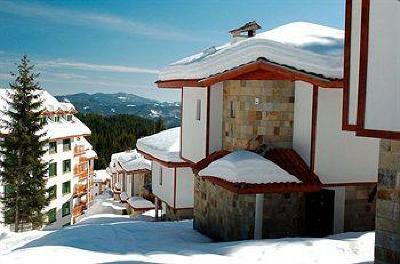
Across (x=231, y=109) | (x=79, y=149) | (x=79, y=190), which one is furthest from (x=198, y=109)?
(x=79, y=190)

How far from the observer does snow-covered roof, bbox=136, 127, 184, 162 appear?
17.9 m

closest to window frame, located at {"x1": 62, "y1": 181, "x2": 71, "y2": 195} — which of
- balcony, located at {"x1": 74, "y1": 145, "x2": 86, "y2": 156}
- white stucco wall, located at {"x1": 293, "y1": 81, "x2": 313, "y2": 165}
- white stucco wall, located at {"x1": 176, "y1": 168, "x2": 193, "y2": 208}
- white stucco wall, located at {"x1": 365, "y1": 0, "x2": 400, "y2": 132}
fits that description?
balcony, located at {"x1": 74, "y1": 145, "x2": 86, "y2": 156}

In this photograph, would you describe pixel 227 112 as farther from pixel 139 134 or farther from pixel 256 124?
pixel 139 134

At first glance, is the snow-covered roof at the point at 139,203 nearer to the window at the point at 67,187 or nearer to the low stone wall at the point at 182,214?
the low stone wall at the point at 182,214

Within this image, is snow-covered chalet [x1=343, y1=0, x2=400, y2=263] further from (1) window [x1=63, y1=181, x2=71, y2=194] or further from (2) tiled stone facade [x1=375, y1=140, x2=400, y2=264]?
(1) window [x1=63, y1=181, x2=71, y2=194]

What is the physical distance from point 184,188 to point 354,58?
42.2 ft

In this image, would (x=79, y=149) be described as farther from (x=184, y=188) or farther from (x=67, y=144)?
(x=184, y=188)

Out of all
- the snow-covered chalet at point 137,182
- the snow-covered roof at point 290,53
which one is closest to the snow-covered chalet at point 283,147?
the snow-covered roof at point 290,53

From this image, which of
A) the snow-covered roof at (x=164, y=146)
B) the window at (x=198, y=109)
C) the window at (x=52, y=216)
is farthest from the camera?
the window at (x=52, y=216)

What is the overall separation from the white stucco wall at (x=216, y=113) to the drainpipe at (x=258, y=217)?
8.60ft

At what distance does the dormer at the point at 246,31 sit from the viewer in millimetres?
14867

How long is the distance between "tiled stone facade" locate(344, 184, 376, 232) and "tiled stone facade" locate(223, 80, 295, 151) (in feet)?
6.84

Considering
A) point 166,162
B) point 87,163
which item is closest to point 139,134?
point 87,163

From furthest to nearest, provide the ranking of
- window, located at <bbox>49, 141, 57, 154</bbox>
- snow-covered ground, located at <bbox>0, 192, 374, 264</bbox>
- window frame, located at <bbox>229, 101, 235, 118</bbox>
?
1. window, located at <bbox>49, 141, 57, 154</bbox>
2. window frame, located at <bbox>229, 101, 235, 118</bbox>
3. snow-covered ground, located at <bbox>0, 192, 374, 264</bbox>
